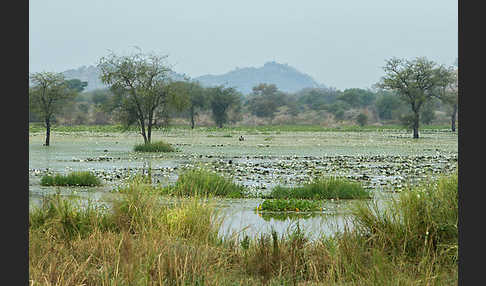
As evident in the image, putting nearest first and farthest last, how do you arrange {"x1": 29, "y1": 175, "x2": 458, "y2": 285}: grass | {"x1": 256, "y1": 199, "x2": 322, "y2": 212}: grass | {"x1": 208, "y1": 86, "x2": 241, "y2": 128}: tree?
1. {"x1": 29, "y1": 175, "x2": 458, "y2": 285}: grass
2. {"x1": 256, "y1": 199, "x2": 322, "y2": 212}: grass
3. {"x1": 208, "y1": 86, "x2": 241, "y2": 128}: tree

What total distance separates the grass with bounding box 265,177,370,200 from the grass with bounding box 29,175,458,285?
212 inches

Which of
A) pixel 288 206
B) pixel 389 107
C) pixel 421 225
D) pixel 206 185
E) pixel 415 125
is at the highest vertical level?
pixel 389 107

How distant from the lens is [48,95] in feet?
118

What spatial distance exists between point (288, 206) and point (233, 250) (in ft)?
16.3

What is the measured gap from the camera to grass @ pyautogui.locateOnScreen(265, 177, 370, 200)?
13.3m

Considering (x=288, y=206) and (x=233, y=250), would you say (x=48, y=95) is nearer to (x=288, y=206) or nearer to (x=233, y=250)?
(x=288, y=206)

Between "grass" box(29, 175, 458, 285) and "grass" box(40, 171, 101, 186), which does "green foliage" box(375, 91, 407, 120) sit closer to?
"grass" box(40, 171, 101, 186)

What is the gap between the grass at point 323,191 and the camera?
43.6ft

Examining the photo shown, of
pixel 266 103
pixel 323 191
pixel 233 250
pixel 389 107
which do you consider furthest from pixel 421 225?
pixel 266 103

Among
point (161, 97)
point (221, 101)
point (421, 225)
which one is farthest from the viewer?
point (221, 101)

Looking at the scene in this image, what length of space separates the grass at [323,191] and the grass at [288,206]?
1.12m

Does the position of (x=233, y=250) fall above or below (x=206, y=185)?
below

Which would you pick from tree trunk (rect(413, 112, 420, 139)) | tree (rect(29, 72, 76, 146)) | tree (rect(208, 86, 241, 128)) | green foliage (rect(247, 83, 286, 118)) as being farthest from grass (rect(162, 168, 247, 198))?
green foliage (rect(247, 83, 286, 118))

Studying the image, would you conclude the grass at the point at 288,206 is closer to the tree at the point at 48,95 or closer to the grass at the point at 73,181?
the grass at the point at 73,181
